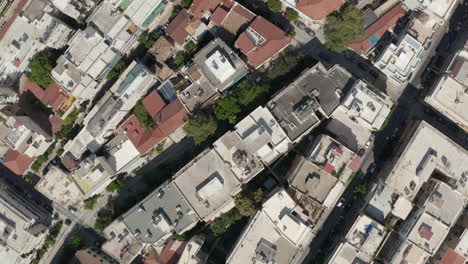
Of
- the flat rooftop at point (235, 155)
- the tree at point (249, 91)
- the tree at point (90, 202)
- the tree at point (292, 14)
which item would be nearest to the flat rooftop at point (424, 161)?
the flat rooftop at point (235, 155)

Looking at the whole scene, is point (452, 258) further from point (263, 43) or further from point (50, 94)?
point (50, 94)

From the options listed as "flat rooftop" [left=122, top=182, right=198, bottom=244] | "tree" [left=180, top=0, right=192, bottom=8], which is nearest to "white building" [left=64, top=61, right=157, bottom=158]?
"tree" [left=180, top=0, right=192, bottom=8]

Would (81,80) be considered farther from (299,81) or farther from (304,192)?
(304,192)

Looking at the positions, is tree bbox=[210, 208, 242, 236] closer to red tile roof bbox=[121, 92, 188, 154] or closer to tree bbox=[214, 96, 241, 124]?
tree bbox=[214, 96, 241, 124]

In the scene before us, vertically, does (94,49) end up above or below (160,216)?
above

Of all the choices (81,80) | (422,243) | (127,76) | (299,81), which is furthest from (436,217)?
(81,80)

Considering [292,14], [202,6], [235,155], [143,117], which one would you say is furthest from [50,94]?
[292,14]

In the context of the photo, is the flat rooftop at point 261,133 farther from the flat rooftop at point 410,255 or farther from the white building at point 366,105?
the flat rooftop at point 410,255
